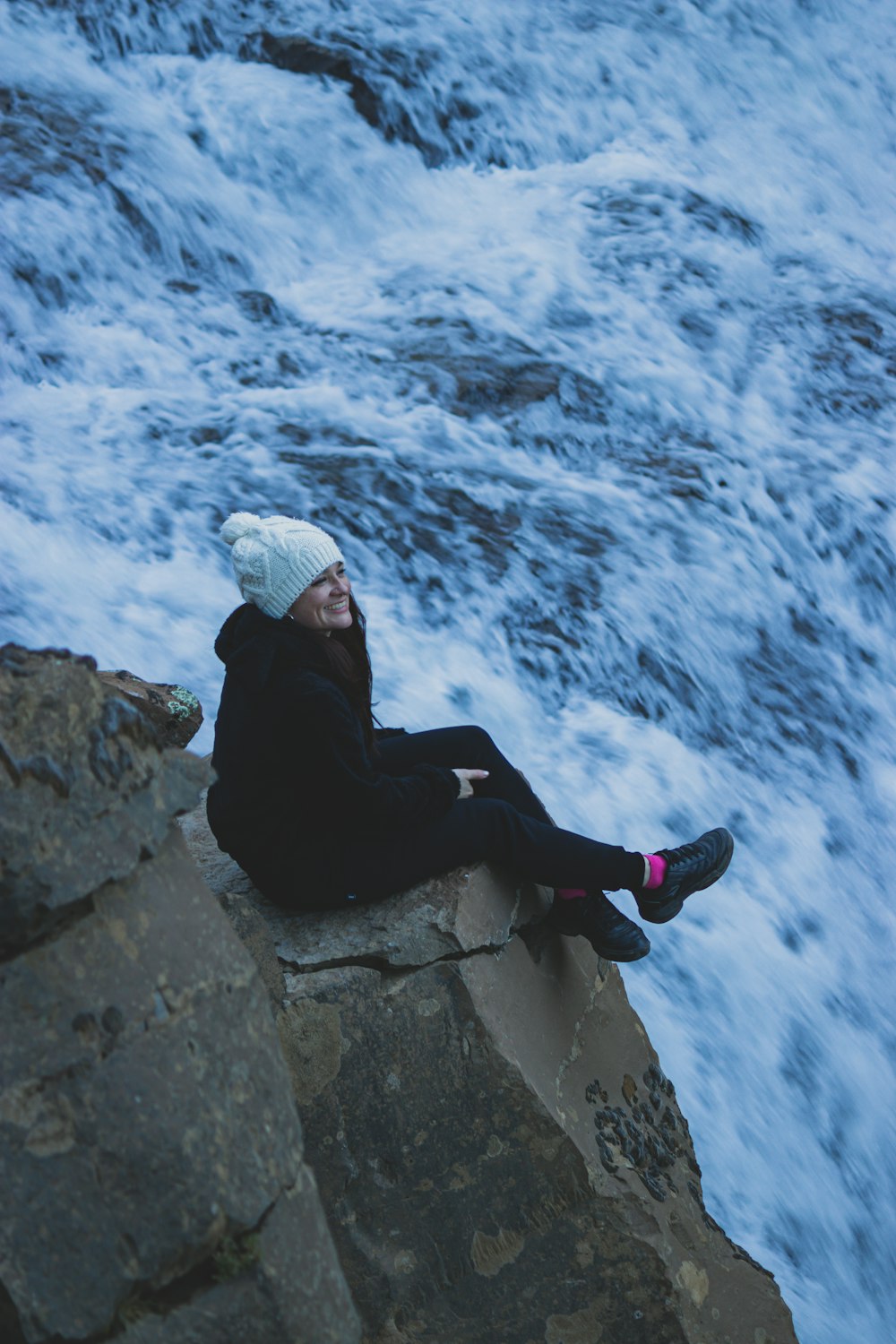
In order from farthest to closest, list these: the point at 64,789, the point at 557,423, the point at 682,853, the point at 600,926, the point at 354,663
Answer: the point at 557,423, the point at 682,853, the point at 600,926, the point at 354,663, the point at 64,789

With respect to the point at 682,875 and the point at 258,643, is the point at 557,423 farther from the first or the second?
the point at 258,643

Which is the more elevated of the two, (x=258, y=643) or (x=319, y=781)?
(x=258, y=643)

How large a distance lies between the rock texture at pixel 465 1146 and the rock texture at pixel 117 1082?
2.34ft

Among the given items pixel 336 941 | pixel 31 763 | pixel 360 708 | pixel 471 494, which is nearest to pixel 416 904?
pixel 336 941

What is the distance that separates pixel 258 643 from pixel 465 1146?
123cm

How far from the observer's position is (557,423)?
8.23m

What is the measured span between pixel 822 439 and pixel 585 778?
3.96m

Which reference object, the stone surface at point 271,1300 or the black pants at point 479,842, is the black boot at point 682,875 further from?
the stone surface at point 271,1300

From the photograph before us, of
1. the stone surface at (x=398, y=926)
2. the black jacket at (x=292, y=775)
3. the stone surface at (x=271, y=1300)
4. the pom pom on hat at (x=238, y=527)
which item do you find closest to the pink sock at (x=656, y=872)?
the stone surface at (x=398, y=926)

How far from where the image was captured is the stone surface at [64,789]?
82.6 inches

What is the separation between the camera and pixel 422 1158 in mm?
3111

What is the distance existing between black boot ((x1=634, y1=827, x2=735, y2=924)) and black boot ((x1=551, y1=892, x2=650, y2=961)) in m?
0.07

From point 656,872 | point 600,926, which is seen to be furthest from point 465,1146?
point 656,872

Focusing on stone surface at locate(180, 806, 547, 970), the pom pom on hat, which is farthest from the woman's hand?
the pom pom on hat
